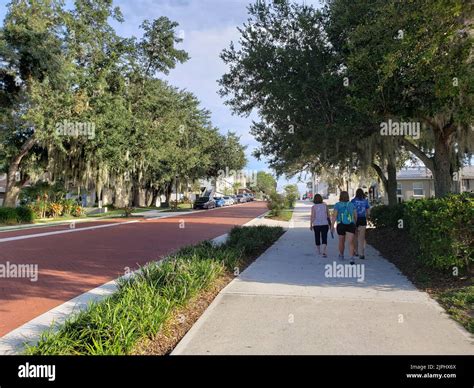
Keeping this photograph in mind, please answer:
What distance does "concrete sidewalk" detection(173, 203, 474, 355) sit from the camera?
408 centimetres

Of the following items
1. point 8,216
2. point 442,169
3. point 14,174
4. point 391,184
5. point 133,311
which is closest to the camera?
point 133,311

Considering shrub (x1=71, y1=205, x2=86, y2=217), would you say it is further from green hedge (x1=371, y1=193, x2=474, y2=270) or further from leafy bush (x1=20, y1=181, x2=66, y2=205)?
green hedge (x1=371, y1=193, x2=474, y2=270)

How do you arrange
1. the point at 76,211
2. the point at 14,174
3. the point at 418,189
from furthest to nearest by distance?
the point at 418,189 < the point at 76,211 < the point at 14,174

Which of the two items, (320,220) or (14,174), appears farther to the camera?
(14,174)

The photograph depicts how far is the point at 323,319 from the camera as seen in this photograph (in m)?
4.99

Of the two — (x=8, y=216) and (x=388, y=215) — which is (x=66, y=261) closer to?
(x=388, y=215)

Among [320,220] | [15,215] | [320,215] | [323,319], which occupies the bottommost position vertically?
[323,319]

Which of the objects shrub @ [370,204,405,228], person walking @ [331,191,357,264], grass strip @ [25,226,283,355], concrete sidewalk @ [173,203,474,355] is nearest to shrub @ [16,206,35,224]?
grass strip @ [25,226,283,355]

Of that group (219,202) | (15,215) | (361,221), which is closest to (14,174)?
(15,215)

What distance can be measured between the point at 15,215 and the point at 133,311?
68.5 feet

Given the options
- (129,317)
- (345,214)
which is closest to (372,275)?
(345,214)

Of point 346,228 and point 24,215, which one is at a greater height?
point 346,228

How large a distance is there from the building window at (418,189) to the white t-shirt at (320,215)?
1140 inches

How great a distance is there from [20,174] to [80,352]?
27260 mm
